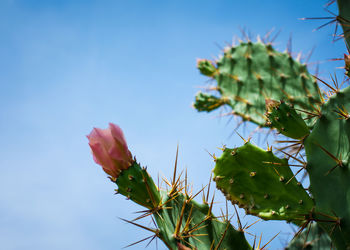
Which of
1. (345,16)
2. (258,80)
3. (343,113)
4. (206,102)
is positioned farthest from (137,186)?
(206,102)

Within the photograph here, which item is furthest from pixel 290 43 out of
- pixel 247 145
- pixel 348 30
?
pixel 247 145

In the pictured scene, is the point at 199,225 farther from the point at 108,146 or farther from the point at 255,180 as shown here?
the point at 108,146

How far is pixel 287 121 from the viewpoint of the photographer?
128 cm

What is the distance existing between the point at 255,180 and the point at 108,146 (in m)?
0.47

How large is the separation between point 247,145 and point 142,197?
0.37 metres

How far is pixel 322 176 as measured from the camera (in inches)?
47.3

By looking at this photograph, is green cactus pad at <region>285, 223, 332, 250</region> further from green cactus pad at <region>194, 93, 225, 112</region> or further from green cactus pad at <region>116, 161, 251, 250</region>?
green cactus pad at <region>194, 93, 225, 112</region>

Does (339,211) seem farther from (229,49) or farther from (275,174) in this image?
(229,49)

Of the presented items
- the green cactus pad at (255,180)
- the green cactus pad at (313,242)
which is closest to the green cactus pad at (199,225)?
the green cactus pad at (255,180)

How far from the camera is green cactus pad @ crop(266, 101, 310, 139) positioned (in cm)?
128

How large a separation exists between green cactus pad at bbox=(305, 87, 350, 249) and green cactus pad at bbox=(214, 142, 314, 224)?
2.6 inches

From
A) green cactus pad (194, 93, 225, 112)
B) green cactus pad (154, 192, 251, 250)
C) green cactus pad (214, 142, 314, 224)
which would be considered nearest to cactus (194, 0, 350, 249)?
green cactus pad (214, 142, 314, 224)

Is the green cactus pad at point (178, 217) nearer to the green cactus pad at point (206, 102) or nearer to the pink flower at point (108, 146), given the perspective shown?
the pink flower at point (108, 146)

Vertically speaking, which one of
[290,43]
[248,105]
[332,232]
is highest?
[290,43]
